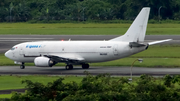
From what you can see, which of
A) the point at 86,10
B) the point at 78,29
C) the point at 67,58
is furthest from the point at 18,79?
the point at 86,10

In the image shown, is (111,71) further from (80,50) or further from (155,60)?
(155,60)

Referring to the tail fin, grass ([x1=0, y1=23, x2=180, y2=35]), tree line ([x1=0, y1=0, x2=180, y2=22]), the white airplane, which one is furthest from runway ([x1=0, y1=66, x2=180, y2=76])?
tree line ([x1=0, y1=0, x2=180, y2=22])

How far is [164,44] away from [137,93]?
53868mm

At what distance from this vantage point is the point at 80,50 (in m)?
48.6

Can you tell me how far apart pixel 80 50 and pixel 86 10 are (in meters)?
88.3

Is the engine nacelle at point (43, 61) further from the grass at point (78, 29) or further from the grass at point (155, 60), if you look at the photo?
the grass at point (78, 29)

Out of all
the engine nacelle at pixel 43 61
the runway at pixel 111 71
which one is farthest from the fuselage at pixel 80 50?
the engine nacelle at pixel 43 61

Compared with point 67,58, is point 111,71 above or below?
below

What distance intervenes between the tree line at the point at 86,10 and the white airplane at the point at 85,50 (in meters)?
81.4

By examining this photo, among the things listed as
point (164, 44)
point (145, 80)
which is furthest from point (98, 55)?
point (164, 44)

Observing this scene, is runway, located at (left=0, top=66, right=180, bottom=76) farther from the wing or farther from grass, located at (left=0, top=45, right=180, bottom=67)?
grass, located at (left=0, top=45, right=180, bottom=67)

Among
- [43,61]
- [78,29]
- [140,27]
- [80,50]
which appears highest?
[140,27]

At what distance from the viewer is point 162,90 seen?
24078 millimetres

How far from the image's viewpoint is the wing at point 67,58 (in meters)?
47.1
